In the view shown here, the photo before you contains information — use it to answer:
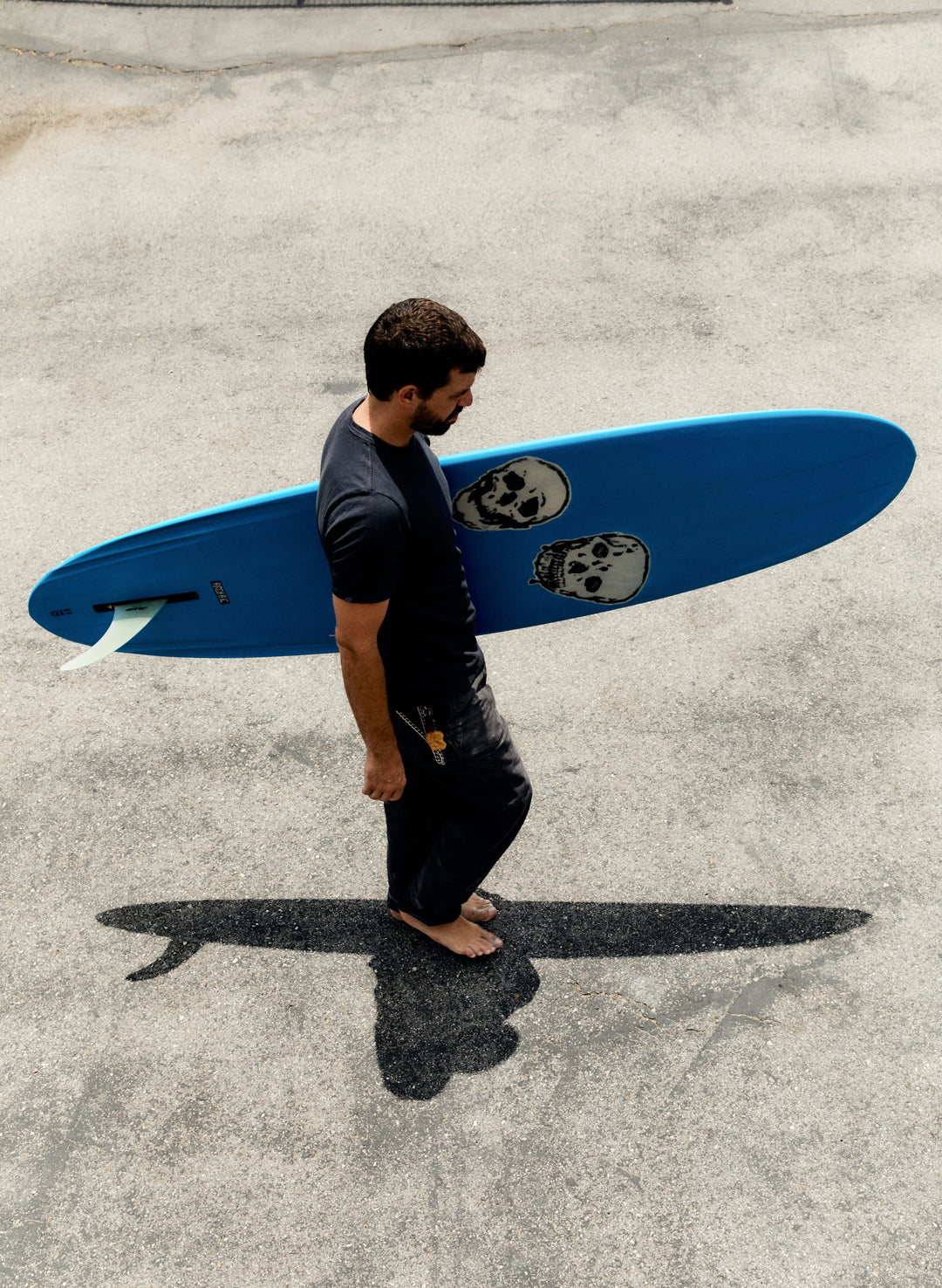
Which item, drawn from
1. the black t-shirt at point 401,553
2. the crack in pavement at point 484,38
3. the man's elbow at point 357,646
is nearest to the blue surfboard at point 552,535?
the black t-shirt at point 401,553

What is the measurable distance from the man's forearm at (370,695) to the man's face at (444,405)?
485mm

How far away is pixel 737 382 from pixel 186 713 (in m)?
3.02

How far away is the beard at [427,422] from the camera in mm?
2102

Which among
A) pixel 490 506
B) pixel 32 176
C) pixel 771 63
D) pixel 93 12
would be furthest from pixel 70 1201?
pixel 93 12

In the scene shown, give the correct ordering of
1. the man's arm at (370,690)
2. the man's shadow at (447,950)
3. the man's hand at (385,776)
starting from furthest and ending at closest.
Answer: the man's shadow at (447,950) → the man's hand at (385,776) → the man's arm at (370,690)

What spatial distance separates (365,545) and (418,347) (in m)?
0.40

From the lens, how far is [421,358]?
2.02 m

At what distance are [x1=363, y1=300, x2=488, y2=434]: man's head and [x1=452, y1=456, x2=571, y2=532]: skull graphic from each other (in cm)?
68

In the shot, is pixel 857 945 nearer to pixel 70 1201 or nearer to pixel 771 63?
pixel 70 1201

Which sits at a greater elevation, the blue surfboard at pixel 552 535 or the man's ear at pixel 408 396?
the man's ear at pixel 408 396

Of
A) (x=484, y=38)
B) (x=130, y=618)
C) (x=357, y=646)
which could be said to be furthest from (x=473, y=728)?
(x=484, y=38)

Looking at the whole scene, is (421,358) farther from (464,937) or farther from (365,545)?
(464,937)

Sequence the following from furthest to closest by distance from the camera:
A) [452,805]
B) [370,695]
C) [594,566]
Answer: [594,566] → [452,805] → [370,695]

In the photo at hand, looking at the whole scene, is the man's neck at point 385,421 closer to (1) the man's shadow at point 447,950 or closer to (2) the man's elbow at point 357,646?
(2) the man's elbow at point 357,646
